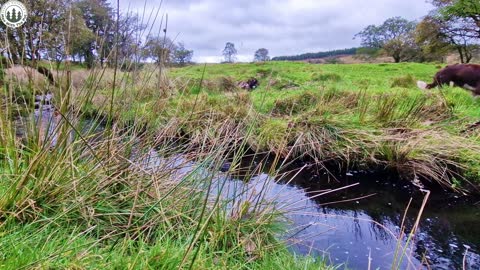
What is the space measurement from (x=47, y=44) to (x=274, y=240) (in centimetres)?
205

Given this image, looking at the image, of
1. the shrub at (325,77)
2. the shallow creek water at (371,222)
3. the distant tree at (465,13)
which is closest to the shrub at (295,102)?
the shallow creek water at (371,222)

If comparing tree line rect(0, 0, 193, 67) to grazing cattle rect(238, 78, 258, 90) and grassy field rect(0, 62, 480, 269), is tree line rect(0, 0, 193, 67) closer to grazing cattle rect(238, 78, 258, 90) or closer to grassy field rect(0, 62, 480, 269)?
grassy field rect(0, 62, 480, 269)

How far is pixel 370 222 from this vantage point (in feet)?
10.6

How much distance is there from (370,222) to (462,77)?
5429 millimetres

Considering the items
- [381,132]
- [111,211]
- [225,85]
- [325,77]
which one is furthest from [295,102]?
[325,77]

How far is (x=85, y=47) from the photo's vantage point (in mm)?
2770

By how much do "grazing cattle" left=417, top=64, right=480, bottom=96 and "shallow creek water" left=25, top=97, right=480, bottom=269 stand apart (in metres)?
4.01

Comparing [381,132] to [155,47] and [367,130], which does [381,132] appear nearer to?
[367,130]

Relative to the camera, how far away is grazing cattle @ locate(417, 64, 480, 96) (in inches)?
267

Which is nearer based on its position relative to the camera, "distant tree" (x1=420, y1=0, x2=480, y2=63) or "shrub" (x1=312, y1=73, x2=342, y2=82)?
"shrub" (x1=312, y1=73, x2=342, y2=82)

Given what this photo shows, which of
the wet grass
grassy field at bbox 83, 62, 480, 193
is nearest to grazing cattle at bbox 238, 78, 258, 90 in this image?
grassy field at bbox 83, 62, 480, 193

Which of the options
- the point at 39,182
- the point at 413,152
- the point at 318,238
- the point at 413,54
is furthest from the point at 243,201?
the point at 413,54

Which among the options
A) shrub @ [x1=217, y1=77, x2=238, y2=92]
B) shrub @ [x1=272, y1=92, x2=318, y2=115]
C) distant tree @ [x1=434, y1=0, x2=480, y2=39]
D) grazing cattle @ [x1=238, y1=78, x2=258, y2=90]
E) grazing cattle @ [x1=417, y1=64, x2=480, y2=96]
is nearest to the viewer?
grazing cattle @ [x1=417, y1=64, x2=480, y2=96]

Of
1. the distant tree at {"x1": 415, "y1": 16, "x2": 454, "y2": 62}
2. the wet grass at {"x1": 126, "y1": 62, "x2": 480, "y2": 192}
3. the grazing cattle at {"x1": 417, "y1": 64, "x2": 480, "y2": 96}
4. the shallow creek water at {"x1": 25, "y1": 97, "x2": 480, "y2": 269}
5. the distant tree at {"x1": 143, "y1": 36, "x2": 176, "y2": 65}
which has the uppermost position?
the distant tree at {"x1": 415, "y1": 16, "x2": 454, "y2": 62}
